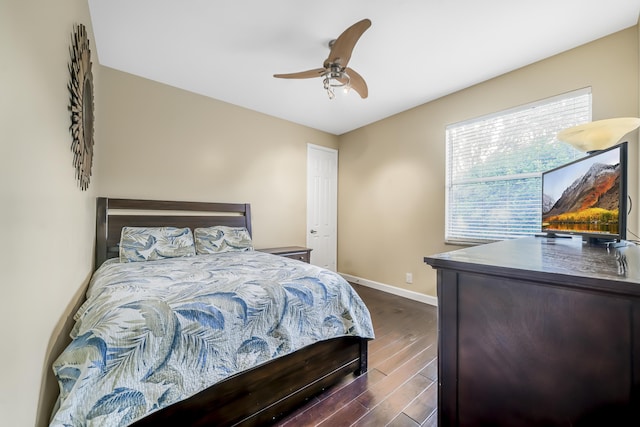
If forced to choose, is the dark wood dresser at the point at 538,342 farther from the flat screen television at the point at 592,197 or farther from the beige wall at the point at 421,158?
the beige wall at the point at 421,158

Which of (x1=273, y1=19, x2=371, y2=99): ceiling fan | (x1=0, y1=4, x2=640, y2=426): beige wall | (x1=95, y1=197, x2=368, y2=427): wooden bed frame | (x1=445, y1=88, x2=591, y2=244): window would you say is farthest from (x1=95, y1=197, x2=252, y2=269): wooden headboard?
(x1=445, y1=88, x2=591, y2=244): window

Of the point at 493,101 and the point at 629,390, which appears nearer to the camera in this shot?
the point at 629,390

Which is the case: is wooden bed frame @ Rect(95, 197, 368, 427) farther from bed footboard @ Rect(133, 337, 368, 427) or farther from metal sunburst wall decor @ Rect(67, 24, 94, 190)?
metal sunburst wall decor @ Rect(67, 24, 94, 190)

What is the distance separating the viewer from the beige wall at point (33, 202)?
2.28 ft

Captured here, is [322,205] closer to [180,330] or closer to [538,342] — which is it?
[180,330]

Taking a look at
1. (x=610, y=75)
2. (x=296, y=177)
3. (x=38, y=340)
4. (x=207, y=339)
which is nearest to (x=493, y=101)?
(x=610, y=75)

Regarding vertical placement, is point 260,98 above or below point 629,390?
above

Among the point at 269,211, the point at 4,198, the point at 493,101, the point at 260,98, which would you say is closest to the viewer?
the point at 4,198

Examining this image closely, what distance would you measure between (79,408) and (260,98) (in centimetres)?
321

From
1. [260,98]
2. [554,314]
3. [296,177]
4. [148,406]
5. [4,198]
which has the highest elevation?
[260,98]

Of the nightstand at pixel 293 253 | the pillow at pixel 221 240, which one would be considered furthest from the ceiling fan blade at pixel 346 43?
the nightstand at pixel 293 253

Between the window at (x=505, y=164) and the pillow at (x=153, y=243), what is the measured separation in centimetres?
303

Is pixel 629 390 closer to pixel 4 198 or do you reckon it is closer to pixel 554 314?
pixel 554 314

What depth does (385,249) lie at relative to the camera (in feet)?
12.7
